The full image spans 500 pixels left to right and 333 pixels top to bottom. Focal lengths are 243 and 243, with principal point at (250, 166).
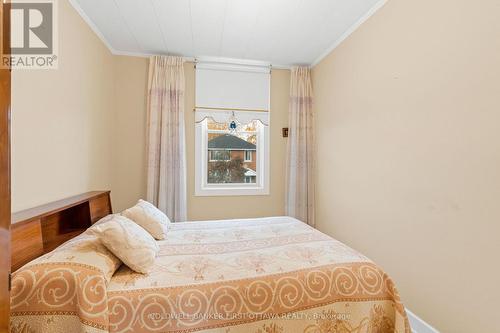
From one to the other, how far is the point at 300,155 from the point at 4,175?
3035 millimetres

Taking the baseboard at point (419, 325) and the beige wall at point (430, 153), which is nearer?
the beige wall at point (430, 153)

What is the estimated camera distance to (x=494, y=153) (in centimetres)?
136

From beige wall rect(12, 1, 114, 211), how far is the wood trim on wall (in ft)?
2.72

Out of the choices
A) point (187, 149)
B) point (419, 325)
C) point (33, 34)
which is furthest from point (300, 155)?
point (33, 34)

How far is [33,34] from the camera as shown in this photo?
165 cm

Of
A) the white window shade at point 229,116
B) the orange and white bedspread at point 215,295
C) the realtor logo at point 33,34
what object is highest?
the realtor logo at point 33,34

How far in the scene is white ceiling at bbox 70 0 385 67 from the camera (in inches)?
86.7

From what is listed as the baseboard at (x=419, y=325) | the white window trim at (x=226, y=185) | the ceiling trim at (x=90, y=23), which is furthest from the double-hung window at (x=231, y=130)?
the baseboard at (x=419, y=325)

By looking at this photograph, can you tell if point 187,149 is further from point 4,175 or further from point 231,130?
point 4,175

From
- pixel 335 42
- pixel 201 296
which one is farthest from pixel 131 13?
pixel 201 296

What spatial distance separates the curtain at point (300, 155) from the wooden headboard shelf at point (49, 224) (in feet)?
7.36

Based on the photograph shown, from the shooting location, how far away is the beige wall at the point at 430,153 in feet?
4.61

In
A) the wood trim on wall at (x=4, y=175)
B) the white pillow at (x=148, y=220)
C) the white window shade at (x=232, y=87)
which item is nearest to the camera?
the wood trim on wall at (x=4, y=175)

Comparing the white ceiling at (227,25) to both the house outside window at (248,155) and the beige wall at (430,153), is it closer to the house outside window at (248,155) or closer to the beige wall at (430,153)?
the beige wall at (430,153)
